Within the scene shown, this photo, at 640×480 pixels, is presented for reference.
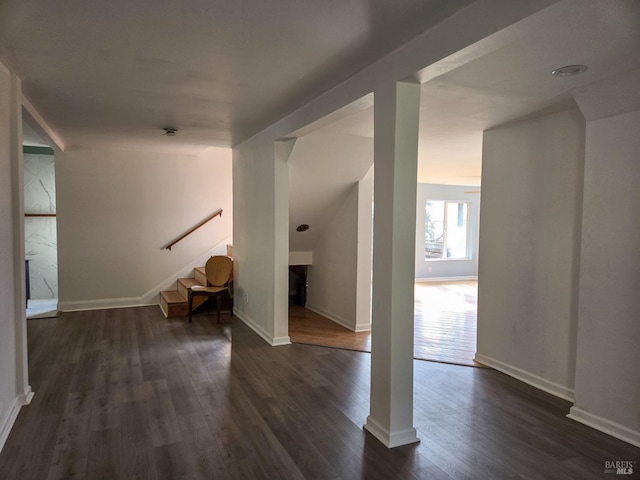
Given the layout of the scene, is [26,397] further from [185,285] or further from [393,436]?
[185,285]

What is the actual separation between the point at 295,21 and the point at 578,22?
1275mm

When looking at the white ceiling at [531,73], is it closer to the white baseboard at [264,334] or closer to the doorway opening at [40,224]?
the white baseboard at [264,334]

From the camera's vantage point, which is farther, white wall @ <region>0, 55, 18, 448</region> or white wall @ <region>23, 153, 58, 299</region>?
white wall @ <region>23, 153, 58, 299</region>

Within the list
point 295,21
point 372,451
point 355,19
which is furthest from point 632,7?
point 372,451

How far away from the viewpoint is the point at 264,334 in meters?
4.88

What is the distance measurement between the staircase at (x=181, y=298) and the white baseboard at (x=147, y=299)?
6.2 inches

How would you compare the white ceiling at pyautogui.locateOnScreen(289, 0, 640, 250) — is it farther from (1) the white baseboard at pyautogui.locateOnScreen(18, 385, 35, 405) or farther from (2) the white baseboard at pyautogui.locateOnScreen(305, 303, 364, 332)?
(1) the white baseboard at pyautogui.locateOnScreen(18, 385, 35, 405)

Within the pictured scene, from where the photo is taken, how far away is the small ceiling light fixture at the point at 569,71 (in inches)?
97.4

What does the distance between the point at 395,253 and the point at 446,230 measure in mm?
8161

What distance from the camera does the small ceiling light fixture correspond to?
2.47 metres

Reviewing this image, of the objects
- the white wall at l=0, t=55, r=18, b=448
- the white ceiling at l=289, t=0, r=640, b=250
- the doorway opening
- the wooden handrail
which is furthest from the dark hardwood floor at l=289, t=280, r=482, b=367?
the doorway opening

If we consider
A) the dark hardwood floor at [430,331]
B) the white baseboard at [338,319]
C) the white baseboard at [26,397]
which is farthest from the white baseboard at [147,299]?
the white baseboard at [26,397]

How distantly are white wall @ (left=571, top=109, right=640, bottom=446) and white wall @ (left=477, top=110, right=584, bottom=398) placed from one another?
0.40 meters

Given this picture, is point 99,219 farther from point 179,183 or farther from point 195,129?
point 195,129
